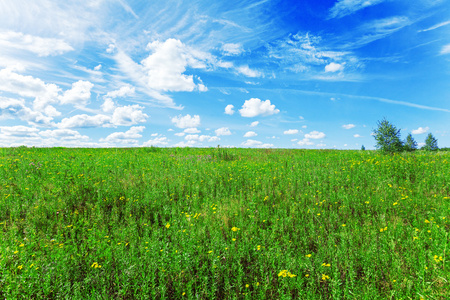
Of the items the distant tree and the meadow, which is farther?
the distant tree

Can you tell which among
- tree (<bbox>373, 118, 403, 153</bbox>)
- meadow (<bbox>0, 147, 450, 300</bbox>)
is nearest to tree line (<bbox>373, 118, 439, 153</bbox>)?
tree (<bbox>373, 118, 403, 153</bbox>)

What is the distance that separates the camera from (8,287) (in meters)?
2.78

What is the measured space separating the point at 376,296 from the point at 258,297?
1.52 metres

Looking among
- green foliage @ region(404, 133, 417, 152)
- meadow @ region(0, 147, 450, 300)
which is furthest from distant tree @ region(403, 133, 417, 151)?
meadow @ region(0, 147, 450, 300)

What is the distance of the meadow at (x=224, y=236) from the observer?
10.0ft

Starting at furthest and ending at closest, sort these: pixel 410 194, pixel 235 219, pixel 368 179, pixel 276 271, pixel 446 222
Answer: pixel 368 179
pixel 410 194
pixel 235 219
pixel 446 222
pixel 276 271

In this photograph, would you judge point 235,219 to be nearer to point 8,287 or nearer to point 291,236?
point 291,236

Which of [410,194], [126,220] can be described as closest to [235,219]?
[126,220]

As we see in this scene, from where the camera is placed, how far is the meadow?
120 inches

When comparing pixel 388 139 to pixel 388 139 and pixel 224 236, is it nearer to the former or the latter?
pixel 388 139

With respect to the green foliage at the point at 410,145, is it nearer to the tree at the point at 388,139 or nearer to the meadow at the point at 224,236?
the tree at the point at 388,139

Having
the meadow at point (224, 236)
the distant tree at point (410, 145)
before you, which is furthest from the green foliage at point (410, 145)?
the meadow at point (224, 236)

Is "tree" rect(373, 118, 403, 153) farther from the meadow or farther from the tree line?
the meadow

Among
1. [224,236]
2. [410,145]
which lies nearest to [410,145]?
[410,145]
